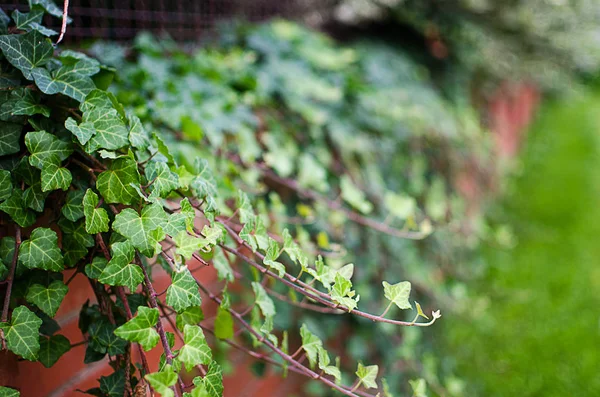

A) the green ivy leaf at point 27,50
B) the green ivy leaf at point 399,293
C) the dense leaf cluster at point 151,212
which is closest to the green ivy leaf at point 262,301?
the dense leaf cluster at point 151,212

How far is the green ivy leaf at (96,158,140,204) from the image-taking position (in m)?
0.74

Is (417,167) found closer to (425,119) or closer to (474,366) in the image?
(425,119)

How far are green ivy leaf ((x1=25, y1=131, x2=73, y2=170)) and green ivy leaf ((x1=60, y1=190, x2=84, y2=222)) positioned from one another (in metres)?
0.05

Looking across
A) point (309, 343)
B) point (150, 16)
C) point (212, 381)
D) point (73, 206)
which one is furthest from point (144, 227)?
point (150, 16)

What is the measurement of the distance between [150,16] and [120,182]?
3.94 ft

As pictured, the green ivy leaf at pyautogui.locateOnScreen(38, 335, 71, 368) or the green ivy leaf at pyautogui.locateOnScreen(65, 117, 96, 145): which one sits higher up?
the green ivy leaf at pyautogui.locateOnScreen(65, 117, 96, 145)

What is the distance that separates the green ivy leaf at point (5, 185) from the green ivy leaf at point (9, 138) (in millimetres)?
43

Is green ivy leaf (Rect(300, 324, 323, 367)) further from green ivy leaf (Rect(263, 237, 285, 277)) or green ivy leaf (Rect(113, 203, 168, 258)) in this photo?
green ivy leaf (Rect(113, 203, 168, 258))

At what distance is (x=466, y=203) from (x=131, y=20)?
2212 millimetres

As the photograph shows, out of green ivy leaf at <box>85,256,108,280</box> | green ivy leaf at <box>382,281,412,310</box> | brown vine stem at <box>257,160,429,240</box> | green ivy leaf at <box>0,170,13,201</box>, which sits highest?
green ivy leaf at <box>0,170,13,201</box>

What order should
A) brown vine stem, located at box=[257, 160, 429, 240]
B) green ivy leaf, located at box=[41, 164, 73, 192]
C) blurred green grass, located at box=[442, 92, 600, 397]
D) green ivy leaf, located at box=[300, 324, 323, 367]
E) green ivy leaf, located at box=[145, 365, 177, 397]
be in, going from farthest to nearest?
1. blurred green grass, located at box=[442, 92, 600, 397]
2. brown vine stem, located at box=[257, 160, 429, 240]
3. green ivy leaf, located at box=[300, 324, 323, 367]
4. green ivy leaf, located at box=[41, 164, 73, 192]
5. green ivy leaf, located at box=[145, 365, 177, 397]

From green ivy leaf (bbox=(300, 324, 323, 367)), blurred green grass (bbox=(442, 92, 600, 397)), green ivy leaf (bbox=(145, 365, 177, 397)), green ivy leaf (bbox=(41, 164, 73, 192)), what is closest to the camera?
green ivy leaf (bbox=(145, 365, 177, 397))

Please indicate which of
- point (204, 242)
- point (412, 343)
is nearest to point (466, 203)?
point (412, 343)

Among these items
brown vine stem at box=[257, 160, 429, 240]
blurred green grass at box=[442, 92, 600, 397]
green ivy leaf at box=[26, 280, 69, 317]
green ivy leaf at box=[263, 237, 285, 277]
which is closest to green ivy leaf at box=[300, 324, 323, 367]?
green ivy leaf at box=[263, 237, 285, 277]
